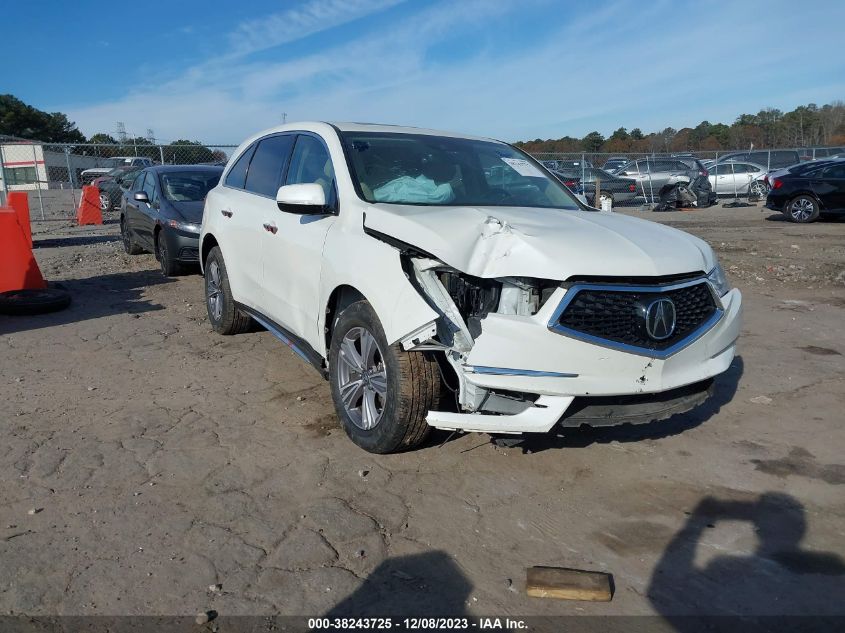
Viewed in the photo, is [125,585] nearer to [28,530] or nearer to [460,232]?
[28,530]

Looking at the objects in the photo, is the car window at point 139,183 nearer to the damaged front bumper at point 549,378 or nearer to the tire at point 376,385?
the tire at point 376,385

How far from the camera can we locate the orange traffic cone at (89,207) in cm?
1834

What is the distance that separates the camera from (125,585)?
2773 mm

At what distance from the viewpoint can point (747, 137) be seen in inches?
2379

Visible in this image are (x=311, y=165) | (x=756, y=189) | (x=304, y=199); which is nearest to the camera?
(x=304, y=199)

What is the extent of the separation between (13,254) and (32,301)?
0.58 meters

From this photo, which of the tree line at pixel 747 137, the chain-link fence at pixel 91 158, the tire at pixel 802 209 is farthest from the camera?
the tree line at pixel 747 137

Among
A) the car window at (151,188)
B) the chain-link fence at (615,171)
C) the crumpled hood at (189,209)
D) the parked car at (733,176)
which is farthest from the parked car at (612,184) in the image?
the crumpled hood at (189,209)

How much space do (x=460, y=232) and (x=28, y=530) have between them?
95.7 inches

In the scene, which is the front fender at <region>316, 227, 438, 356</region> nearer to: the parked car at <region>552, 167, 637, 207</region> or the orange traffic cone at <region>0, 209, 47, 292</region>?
the orange traffic cone at <region>0, 209, 47, 292</region>

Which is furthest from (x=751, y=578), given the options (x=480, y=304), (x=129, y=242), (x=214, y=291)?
(x=129, y=242)

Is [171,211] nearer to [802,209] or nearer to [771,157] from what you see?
[802,209]

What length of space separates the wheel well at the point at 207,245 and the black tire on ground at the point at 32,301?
211cm

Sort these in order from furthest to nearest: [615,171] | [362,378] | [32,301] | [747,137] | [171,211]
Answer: [747,137]
[615,171]
[171,211]
[32,301]
[362,378]
